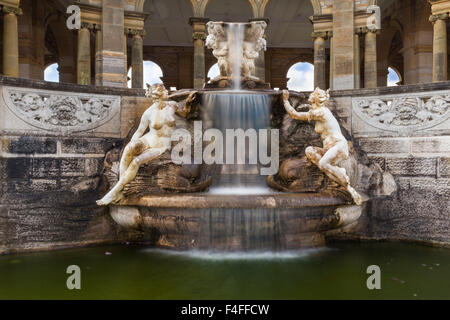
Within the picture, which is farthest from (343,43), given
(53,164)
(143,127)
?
(53,164)

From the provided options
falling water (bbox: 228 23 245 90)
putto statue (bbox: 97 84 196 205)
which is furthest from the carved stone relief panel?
putto statue (bbox: 97 84 196 205)

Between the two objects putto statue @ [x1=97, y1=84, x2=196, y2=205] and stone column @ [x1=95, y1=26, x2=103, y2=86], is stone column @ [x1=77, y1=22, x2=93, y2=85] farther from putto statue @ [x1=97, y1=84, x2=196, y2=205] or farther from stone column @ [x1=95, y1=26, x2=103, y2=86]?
putto statue @ [x1=97, y1=84, x2=196, y2=205]

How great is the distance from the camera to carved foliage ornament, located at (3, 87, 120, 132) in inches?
256

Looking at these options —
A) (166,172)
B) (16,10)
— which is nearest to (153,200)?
(166,172)

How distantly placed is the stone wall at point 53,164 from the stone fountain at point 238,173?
50cm

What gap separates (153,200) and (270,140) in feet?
8.68

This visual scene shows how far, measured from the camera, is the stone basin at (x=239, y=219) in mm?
5324

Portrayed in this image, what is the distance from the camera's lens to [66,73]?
1941cm

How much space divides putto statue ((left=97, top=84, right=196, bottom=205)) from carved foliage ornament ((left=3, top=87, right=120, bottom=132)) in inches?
43.5

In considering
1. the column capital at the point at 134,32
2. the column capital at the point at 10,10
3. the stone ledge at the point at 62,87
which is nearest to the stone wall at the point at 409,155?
the stone ledge at the point at 62,87

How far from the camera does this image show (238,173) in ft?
23.4

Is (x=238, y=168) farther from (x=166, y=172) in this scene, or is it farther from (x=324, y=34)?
(x=324, y=34)

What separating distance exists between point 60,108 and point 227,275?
4240 mm

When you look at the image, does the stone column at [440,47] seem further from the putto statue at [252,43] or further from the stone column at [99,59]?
the stone column at [99,59]
